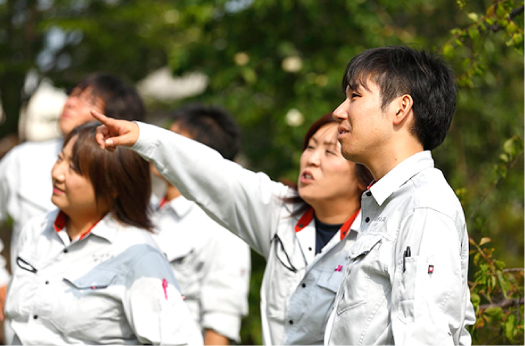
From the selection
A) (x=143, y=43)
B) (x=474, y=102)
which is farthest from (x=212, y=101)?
(x=143, y=43)

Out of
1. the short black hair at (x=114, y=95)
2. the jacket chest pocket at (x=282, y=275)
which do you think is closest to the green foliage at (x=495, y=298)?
the jacket chest pocket at (x=282, y=275)

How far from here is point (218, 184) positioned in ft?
7.77

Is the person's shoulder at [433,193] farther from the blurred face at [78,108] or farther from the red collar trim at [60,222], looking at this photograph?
the blurred face at [78,108]

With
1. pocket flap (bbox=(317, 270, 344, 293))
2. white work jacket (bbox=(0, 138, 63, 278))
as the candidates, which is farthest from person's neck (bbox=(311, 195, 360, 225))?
white work jacket (bbox=(0, 138, 63, 278))

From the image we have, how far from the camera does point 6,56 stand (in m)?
9.09

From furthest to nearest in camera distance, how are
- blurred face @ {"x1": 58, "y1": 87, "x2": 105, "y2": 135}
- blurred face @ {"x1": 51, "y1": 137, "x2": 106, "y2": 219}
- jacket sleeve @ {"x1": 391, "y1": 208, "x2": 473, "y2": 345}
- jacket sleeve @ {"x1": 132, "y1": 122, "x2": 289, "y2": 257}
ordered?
1. blurred face @ {"x1": 58, "y1": 87, "x2": 105, "y2": 135}
2. blurred face @ {"x1": 51, "y1": 137, "x2": 106, "y2": 219}
3. jacket sleeve @ {"x1": 132, "y1": 122, "x2": 289, "y2": 257}
4. jacket sleeve @ {"x1": 391, "y1": 208, "x2": 473, "y2": 345}

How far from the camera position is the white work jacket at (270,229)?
2268 millimetres

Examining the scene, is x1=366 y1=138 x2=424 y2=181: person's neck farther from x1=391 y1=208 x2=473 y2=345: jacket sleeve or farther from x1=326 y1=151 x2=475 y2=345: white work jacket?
x1=391 y1=208 x2=473 y2=345: jacket sleeve

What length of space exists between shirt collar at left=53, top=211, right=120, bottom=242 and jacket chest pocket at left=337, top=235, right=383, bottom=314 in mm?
1089

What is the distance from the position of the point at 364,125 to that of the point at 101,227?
1.22m

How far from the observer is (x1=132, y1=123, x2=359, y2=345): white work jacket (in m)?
2.27

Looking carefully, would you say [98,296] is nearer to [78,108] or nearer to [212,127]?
[78,108]

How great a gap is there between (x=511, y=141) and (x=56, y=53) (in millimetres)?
7712

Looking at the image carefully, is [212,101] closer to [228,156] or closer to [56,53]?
[228,156]
